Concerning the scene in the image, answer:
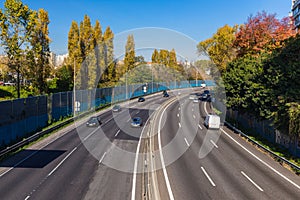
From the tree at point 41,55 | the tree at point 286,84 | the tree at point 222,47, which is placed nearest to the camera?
the tree at point 286,84

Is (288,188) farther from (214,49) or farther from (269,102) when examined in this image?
(214,49)

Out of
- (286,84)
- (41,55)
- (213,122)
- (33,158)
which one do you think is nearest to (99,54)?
(41,55)

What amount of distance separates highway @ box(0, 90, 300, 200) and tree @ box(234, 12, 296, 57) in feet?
55.6

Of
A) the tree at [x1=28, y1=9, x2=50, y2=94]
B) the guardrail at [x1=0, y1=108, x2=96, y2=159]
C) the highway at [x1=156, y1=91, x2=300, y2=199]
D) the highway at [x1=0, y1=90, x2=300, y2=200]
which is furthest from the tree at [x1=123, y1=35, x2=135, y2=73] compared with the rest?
the highway at [x1=156, y1=91, x2=300, y2=199]

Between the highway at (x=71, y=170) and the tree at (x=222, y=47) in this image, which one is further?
the tree at (x=222, y=47)

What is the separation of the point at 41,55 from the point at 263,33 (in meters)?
35.1

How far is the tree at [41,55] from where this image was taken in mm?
39213

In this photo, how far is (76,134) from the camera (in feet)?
107

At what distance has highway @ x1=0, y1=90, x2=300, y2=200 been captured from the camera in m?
15.8

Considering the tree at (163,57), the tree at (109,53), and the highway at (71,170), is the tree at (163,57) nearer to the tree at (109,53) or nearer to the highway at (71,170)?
the tree at (109,53)

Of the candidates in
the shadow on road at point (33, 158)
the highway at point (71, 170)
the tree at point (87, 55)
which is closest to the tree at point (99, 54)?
the tree at point (87, 55)

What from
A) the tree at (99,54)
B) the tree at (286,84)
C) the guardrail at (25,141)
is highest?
the tree at (99,54)

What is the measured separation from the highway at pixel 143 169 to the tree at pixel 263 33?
16948mm

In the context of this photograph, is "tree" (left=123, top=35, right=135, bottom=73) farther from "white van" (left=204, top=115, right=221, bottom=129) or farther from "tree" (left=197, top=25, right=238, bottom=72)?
"white van" (left=204, top=115, right=221, bottom=129)
